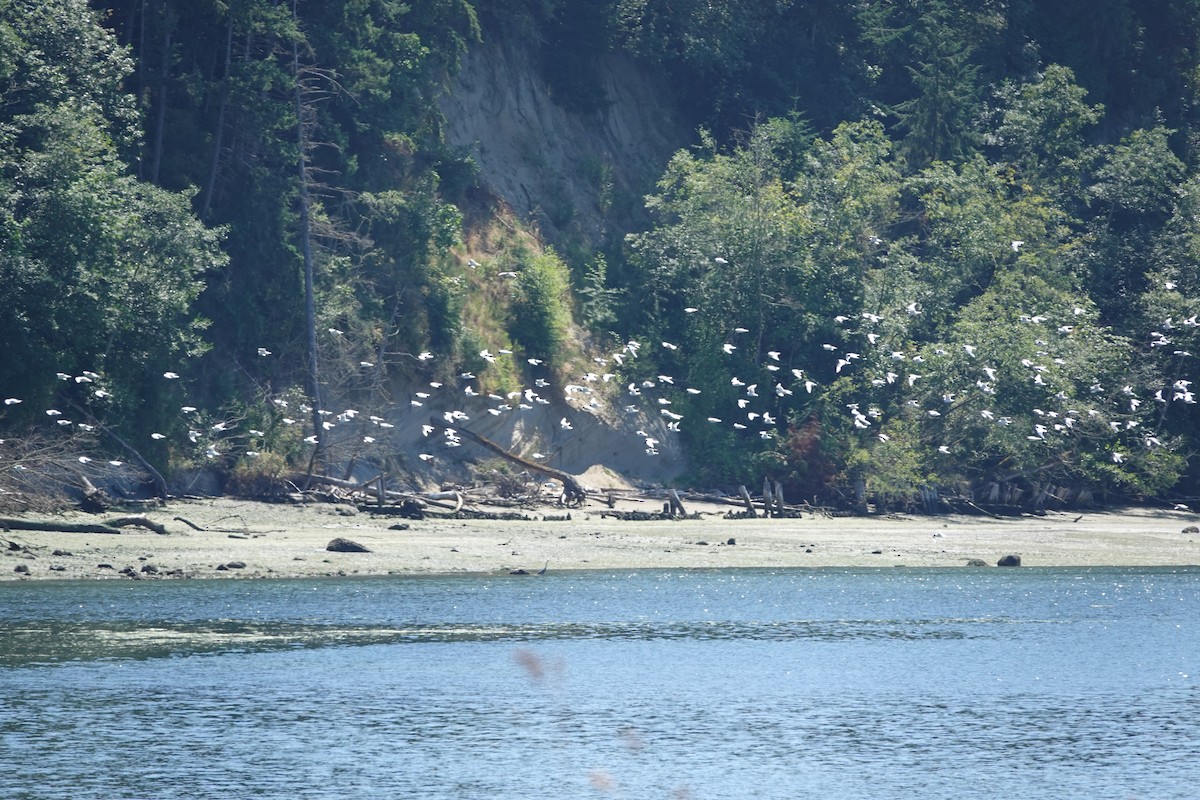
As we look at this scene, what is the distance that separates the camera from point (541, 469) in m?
47.4

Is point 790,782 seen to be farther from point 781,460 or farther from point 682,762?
point 781,460

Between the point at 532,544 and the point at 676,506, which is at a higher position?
the point at 676,506

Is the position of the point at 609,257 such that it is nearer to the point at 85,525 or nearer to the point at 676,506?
the point at 676,506

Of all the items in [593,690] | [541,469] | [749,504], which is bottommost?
[593,690]

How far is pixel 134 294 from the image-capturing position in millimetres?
40406

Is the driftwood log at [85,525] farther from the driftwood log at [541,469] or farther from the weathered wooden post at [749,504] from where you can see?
the weathered wooden post at [749,504]

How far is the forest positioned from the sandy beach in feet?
7.88

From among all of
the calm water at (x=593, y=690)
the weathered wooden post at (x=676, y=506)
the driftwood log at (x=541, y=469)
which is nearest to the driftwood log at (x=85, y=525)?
the calm water at (x=593, y=690)

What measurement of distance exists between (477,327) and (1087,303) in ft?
66.4

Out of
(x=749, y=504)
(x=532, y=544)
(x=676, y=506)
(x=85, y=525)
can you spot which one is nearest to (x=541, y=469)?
(x=676, y=506)

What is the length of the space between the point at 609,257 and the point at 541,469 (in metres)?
12.8

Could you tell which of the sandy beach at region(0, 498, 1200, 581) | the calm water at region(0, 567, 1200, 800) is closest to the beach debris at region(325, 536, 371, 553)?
the sandy beach at region(0, 498, 1200, 581)

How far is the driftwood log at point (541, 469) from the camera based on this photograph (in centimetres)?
4625

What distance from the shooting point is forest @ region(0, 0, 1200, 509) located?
40500 millimetres
